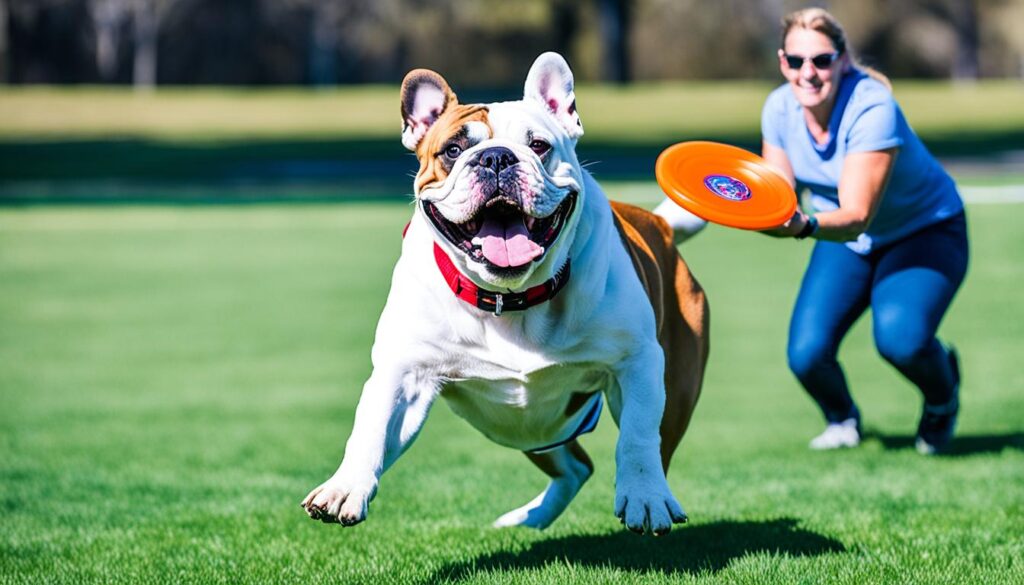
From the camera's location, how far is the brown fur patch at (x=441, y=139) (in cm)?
468

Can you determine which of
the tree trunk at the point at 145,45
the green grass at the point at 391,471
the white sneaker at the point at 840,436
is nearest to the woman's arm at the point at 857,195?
the green grass at the point at 391,471

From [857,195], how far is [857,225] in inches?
6.1

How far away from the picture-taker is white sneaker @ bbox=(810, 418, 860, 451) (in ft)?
26.2

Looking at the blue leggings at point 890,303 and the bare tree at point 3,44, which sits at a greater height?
the blue leggings at point 890,303

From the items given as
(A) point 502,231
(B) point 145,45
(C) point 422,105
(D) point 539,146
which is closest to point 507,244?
(A) point 502,231

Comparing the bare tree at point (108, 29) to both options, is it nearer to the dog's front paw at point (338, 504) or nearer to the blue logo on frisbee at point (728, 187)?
the blue logo on frisbee at point (728, 187)

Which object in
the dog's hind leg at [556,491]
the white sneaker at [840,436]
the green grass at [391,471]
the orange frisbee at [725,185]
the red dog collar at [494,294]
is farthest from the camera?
the white sneaker at [840,436]

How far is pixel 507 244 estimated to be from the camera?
15.1 ft

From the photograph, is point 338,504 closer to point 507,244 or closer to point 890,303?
point 507,244

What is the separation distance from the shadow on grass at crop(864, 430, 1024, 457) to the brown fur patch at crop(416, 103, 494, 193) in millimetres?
4014

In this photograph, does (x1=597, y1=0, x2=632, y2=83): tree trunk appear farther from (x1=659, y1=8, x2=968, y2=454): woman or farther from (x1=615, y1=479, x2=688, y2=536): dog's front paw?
(x1=615, y1=479, x2=688, y2=536): dog's front paw

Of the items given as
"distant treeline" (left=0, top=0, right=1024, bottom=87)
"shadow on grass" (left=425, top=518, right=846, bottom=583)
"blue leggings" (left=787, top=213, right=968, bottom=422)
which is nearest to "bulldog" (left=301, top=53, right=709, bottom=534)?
"shadow on grass" (left=425, top=518, right=846, bottom=583)

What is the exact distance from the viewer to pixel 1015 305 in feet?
45.1

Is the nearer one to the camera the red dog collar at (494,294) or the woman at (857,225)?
the red dog collar at (494,294)
